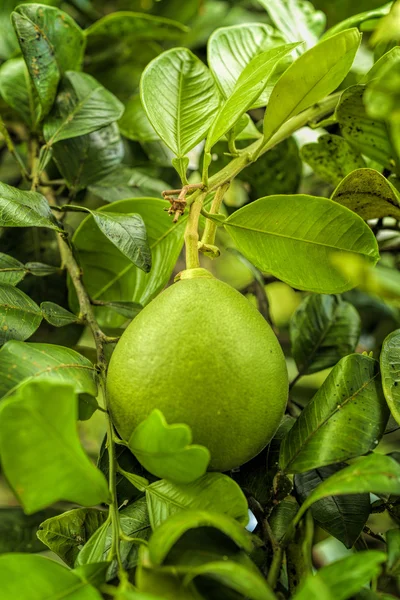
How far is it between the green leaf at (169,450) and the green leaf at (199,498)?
0.02 m

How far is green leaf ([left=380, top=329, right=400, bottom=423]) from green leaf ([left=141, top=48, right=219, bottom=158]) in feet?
0.78

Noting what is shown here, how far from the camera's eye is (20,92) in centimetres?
75

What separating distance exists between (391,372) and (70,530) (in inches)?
11.2

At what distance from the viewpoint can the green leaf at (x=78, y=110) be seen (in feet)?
2.20

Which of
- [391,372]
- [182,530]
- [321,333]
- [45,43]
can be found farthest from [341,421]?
[45,43]

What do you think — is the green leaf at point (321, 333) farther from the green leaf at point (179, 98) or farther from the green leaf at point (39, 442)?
the green leaf at point (39, 442)

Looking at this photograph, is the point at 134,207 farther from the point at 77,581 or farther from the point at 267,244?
the point at 77,581

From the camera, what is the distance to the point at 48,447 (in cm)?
34

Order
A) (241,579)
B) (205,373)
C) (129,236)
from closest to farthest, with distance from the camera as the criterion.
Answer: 1. (241,579)
2. (205,373)
3. (129,236)

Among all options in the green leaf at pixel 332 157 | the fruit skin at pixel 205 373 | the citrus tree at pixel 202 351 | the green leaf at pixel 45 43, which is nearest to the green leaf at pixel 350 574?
the citrus tree at pixel 202 351

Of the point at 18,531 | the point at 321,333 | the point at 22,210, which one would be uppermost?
the point at 22,210

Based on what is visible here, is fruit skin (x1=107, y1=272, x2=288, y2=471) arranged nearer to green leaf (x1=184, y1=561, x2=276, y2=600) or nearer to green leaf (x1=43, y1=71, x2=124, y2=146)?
green leaf (x1=184, y1=561, x2=276, y2=600)

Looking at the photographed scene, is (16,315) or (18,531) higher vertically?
(16,315)

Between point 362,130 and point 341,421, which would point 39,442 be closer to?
point 341,421
